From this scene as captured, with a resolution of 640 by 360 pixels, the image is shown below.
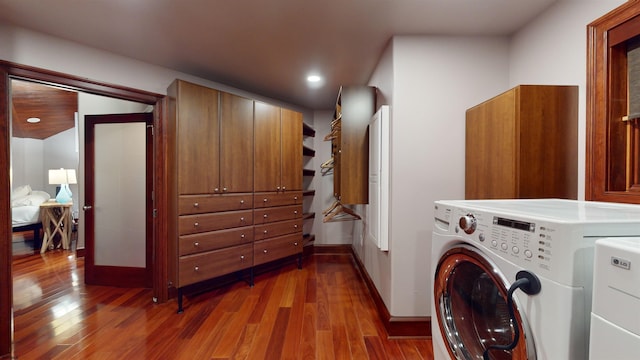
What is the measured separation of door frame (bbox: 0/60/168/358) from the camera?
6.08ft

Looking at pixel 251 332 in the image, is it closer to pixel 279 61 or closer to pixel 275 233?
pixel 275 233

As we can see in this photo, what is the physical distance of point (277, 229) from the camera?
3254mm

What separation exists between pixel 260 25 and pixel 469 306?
2085 millimetres

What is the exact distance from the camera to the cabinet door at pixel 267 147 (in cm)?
306

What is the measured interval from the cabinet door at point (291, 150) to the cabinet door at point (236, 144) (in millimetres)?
478

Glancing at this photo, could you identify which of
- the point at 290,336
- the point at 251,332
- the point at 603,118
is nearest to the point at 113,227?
the point at 251,332

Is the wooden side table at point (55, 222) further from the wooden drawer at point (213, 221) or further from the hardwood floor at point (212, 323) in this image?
the wooden drawer at point (213, 221)

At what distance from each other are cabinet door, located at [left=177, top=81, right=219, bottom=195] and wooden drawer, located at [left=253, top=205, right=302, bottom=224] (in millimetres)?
611

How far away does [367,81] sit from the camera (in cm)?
306

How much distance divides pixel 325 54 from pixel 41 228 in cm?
557

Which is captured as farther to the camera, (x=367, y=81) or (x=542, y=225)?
(x=367, y=81)

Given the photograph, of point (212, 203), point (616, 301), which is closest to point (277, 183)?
point (212, 203)

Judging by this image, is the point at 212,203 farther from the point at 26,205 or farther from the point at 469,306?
the point at 26,205

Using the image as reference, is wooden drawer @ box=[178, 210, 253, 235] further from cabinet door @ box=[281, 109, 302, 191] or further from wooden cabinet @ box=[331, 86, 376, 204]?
wooden cabinet @ box=[331, 86, 376, 204]
